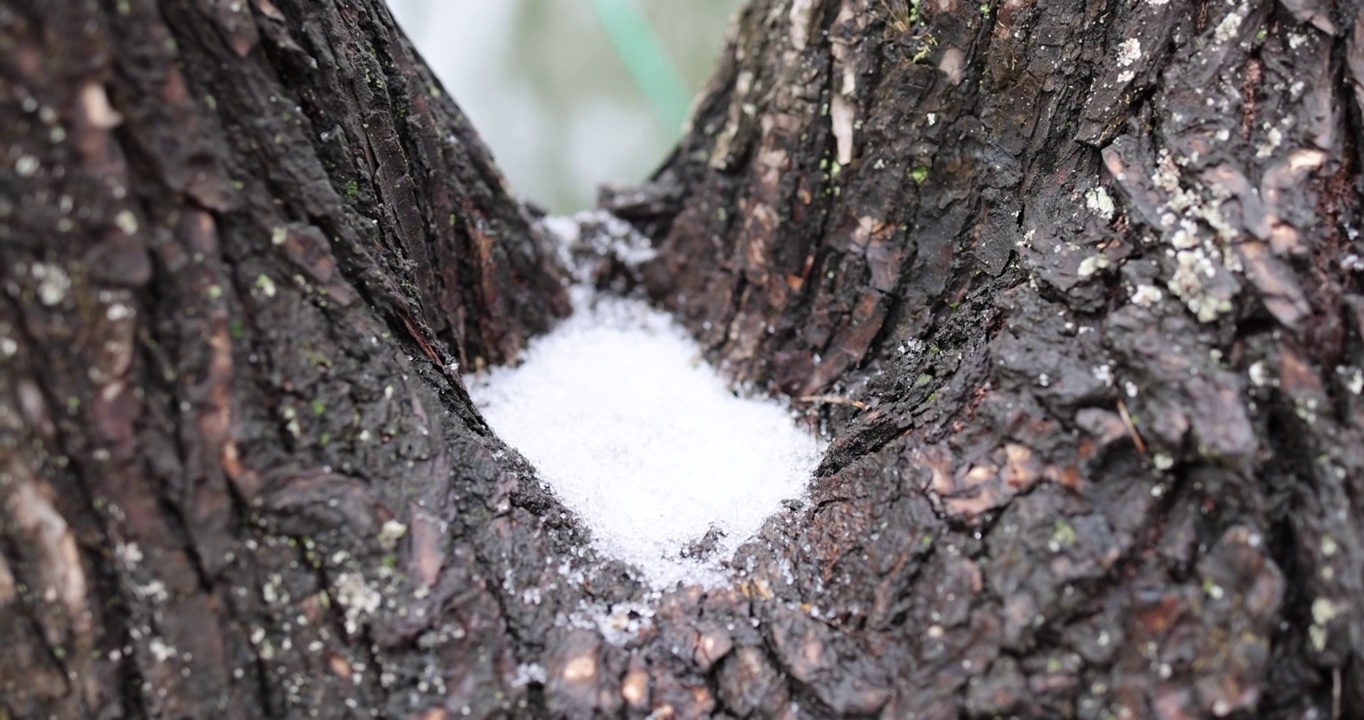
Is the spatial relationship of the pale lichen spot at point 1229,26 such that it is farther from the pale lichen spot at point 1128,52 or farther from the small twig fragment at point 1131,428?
the small twig fragment at point 1131,428

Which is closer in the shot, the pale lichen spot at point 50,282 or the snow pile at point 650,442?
the pale lichen spot at point 50,282

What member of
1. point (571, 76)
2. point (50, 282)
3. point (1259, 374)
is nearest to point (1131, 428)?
point (1259, 374)

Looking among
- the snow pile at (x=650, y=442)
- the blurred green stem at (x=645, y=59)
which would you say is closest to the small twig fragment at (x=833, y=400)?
the snow pile at (x=650, y=442)

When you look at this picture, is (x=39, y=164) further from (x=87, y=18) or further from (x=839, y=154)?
(x=839, y=154)

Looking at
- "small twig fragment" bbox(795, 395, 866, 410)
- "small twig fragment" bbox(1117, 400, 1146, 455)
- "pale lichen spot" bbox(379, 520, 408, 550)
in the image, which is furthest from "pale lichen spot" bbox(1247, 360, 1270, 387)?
"pale lichen spot" bbox(379, 520, 408, 550)

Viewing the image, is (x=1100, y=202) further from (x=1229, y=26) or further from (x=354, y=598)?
(x=354, y=598)

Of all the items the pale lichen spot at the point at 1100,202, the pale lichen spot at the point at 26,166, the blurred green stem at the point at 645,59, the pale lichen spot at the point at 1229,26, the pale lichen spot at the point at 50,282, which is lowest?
the pale lichen spot at the point at 1100,202

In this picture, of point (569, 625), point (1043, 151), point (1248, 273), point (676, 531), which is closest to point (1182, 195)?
point (1248, 273)
